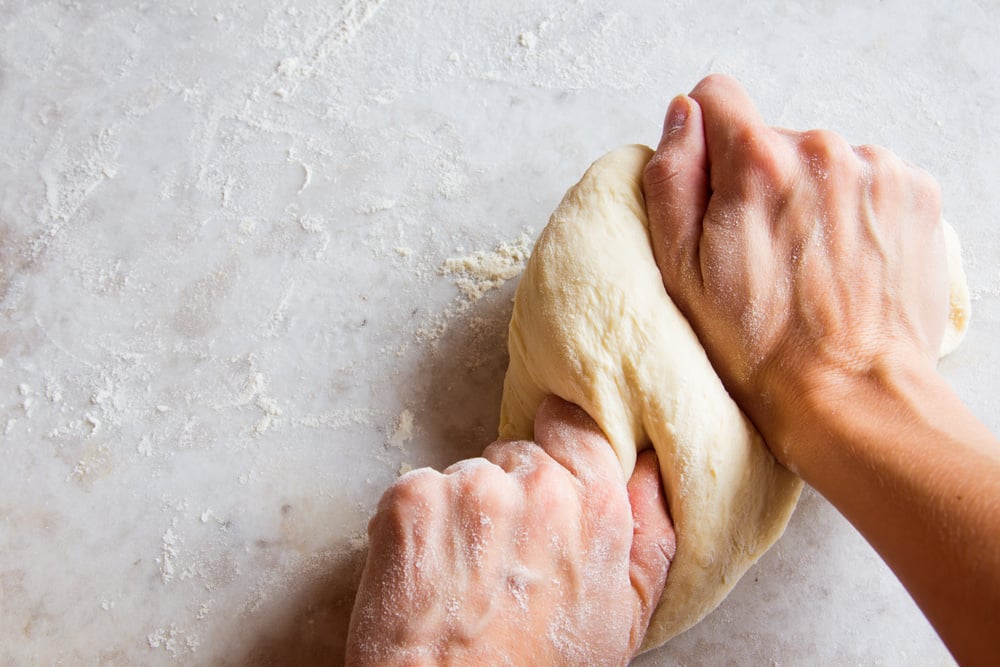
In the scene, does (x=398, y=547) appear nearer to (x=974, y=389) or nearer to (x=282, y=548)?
(x=282, y=548)

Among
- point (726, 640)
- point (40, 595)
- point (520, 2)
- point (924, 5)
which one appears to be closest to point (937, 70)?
point (924, 5)

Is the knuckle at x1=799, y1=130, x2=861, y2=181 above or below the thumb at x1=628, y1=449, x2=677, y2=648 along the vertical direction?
above

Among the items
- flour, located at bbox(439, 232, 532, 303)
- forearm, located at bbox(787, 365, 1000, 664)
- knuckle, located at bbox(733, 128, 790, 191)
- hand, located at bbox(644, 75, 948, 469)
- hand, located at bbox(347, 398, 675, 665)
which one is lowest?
hand, located at bbox(347, 398, 675, 665)

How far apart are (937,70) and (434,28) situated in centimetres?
94

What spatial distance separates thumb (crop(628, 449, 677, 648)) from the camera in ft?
3.26

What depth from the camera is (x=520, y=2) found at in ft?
5.00

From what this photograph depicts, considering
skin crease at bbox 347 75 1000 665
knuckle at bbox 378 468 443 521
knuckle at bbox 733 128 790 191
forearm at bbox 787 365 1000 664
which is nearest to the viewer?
forearm at bbox 787 365 1000 664

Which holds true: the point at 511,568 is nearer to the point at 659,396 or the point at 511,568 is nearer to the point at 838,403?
the point at 659,396

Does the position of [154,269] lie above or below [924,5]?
below

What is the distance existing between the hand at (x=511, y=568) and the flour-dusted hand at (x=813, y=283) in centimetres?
23

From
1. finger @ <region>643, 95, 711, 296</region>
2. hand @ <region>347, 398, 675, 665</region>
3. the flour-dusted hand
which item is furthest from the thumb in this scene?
finger @ <region>643, 95, 711, 296</region>

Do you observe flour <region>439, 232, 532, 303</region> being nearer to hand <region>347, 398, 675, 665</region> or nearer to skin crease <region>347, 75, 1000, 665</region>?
skin crease <region>347, 75, 1000, 665</region>

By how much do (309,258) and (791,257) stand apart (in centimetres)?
79

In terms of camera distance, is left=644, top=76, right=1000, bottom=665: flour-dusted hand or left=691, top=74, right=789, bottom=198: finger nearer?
left=644, top=76, right=1000, bottom=665: flour-dusted hand
